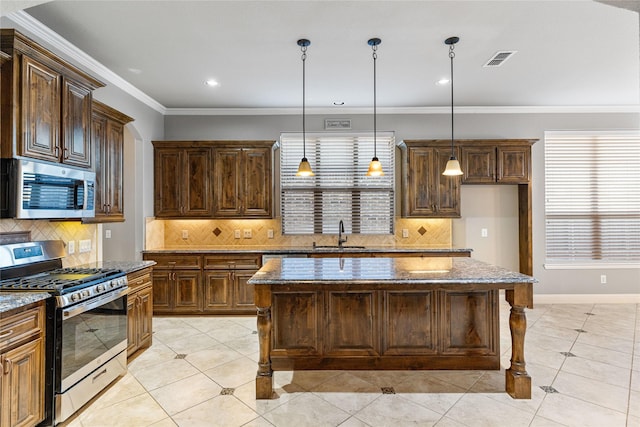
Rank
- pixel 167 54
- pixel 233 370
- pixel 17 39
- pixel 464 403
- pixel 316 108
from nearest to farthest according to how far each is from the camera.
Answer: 1. pixel 17 39
2. pixel 464 403
3. pixel 233 370
4. pixel 167 54
5. pixel 316 108

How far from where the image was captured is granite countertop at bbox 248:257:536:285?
238 centimetres

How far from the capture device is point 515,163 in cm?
482

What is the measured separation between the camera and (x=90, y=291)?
2.43 m

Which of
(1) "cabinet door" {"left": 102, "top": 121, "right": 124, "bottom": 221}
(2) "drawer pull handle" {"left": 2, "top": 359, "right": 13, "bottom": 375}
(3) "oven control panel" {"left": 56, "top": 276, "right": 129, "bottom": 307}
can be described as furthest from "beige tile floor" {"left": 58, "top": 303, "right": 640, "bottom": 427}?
(1) "cabinet door" {"left": 102, "top": 121, "right": 124, "bottom": 221}

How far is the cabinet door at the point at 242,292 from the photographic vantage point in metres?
4.51

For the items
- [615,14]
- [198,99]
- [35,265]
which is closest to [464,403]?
[615,14]

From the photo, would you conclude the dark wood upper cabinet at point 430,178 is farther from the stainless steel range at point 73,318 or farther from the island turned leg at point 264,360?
the stainless steel range at point 73,318

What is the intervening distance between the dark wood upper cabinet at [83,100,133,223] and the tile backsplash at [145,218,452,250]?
1449mm

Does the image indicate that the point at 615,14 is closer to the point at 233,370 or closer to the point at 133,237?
the point at 233,370

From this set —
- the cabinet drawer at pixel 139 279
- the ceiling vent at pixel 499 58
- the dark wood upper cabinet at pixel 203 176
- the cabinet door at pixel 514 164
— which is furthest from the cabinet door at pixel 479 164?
the cabinet drawer at pixel 139 279

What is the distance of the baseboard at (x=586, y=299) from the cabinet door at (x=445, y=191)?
6.41 ft

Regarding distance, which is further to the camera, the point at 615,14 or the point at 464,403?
the point at 615,14

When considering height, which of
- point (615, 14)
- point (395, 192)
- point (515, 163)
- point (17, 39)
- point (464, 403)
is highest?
point (615, 14)

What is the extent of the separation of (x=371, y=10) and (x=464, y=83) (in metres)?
2.09
